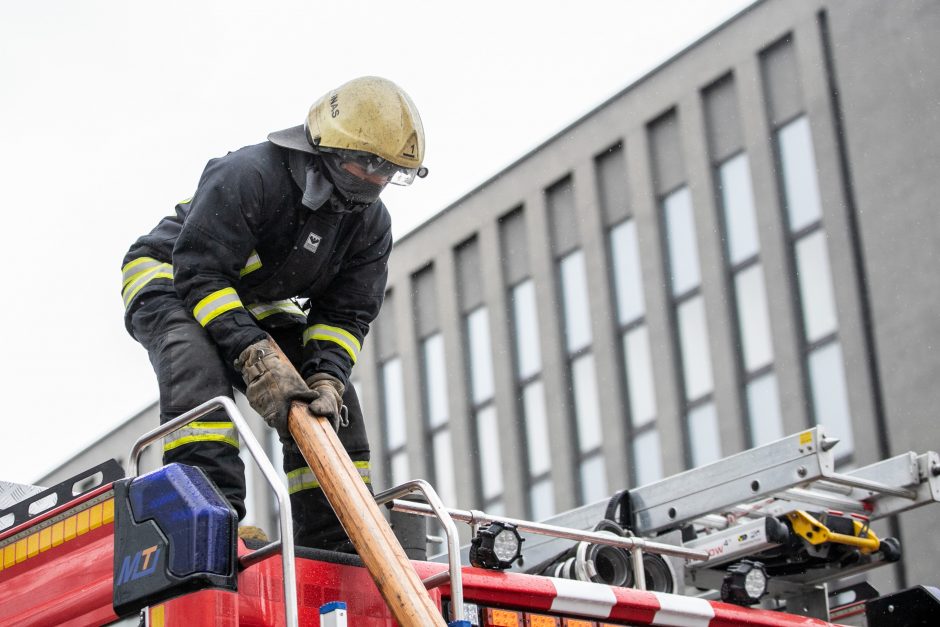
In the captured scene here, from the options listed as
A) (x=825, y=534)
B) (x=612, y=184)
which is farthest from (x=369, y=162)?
(x=612, y=184)

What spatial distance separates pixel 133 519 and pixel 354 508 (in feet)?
2.00

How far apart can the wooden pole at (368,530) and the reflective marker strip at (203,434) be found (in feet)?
1.04

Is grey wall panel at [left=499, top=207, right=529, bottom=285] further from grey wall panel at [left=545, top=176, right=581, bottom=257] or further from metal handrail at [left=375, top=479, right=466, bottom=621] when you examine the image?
metal handrail at [left=375, top=479, right=466, bottom=621]

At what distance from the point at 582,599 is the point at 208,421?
136 cm

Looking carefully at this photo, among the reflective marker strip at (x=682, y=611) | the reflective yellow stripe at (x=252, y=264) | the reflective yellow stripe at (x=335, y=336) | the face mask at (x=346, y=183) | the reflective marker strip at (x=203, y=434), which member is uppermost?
the face mask at (x=346, y=183)

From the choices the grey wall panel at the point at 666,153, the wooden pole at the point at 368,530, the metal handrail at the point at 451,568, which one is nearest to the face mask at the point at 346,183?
the wooden pole at the point at 368,530

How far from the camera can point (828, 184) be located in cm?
2155

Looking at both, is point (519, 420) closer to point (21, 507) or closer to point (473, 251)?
point (473, 251)

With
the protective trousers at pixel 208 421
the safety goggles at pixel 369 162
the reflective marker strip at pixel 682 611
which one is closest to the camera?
the protective trousers at pixel 208 421

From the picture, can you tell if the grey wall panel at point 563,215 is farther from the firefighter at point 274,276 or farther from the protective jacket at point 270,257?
the firefighter at point 274,276

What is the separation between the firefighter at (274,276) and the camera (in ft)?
16.3

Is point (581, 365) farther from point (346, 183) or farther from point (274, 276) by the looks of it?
point (346, 183)

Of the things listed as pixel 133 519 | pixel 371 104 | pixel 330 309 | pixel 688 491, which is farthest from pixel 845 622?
pixel 133 519

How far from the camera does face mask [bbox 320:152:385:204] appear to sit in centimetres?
525
